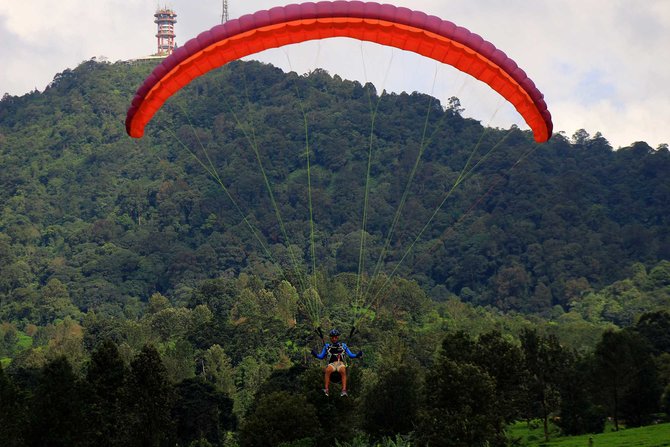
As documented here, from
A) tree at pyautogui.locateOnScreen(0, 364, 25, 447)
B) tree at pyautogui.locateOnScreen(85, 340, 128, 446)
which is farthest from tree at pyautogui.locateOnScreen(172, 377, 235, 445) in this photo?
tree at pyautogui.locateOnScreen(0, 364, 25, 447)

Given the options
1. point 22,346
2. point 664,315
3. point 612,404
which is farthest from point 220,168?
point 612,404

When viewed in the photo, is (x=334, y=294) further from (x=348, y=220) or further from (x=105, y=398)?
(x=105, y=398)

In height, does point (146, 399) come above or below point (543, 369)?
below

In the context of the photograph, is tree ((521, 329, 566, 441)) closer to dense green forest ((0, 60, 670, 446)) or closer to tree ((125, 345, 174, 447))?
dense green forest ((0, 60, 670, 446))

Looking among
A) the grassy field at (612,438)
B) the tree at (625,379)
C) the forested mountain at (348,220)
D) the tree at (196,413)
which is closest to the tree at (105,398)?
the tree at (196,413)

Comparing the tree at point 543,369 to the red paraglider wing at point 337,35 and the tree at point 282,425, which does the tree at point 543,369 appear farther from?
the red paraglider wing at point 337,35

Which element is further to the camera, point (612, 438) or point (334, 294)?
point (334, 294)

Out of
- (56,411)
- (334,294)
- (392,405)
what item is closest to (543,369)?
(392,405)
